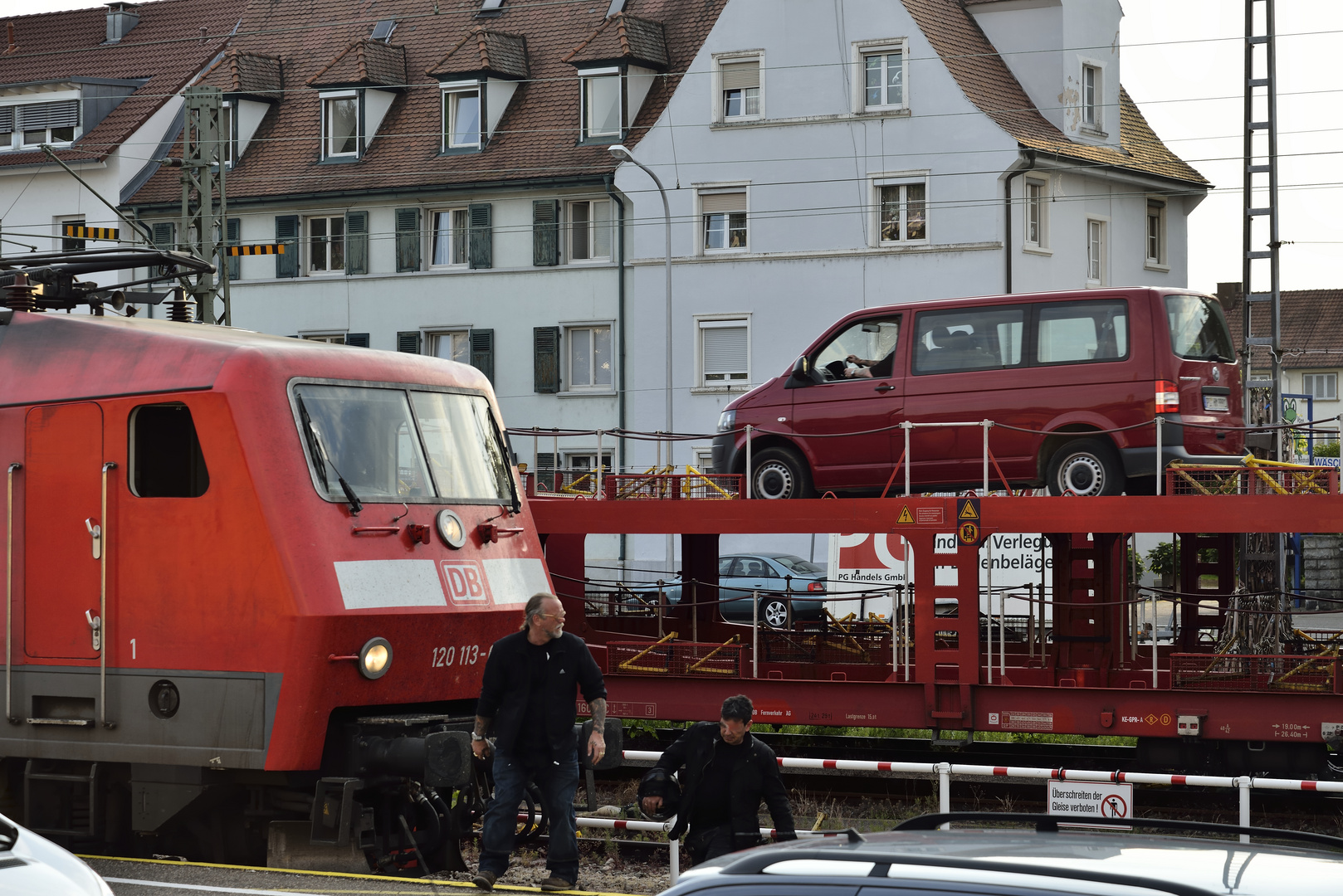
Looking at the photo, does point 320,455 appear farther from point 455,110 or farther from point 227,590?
point 455,110

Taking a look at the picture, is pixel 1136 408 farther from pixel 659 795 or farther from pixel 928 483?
pixel 659 795

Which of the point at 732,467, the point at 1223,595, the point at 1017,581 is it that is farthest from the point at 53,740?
the point at 1017,581

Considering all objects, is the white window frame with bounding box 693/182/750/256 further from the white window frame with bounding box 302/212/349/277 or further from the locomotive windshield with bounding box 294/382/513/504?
the locomotive windshield with bounding box 294/382/513/504

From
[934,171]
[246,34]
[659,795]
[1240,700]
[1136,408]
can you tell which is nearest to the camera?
[659,795]

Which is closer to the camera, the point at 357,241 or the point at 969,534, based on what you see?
the point at 969,534

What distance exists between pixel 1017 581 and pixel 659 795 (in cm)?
2003

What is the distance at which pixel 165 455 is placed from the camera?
963cm

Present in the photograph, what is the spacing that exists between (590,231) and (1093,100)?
465 inches

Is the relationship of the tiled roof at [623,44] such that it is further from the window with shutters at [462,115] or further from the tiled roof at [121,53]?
the tiled roof at [121,53]

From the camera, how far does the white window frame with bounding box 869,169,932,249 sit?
3612cm

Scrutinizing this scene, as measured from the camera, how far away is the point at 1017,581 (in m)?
27.2

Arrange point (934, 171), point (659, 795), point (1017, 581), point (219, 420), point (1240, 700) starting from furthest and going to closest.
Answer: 1. point (934, 171)
2. point (1017, 581)
3. point (1240, 700)
4. point (219, 420)
5. point (659, 795)

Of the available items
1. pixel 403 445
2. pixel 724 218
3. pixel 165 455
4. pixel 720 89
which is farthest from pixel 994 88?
pixel 165 455

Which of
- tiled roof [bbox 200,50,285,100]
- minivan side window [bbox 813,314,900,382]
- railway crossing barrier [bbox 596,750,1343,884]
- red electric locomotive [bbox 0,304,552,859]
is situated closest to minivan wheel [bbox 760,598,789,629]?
minivan side window [bbox 813,314,900,382]
